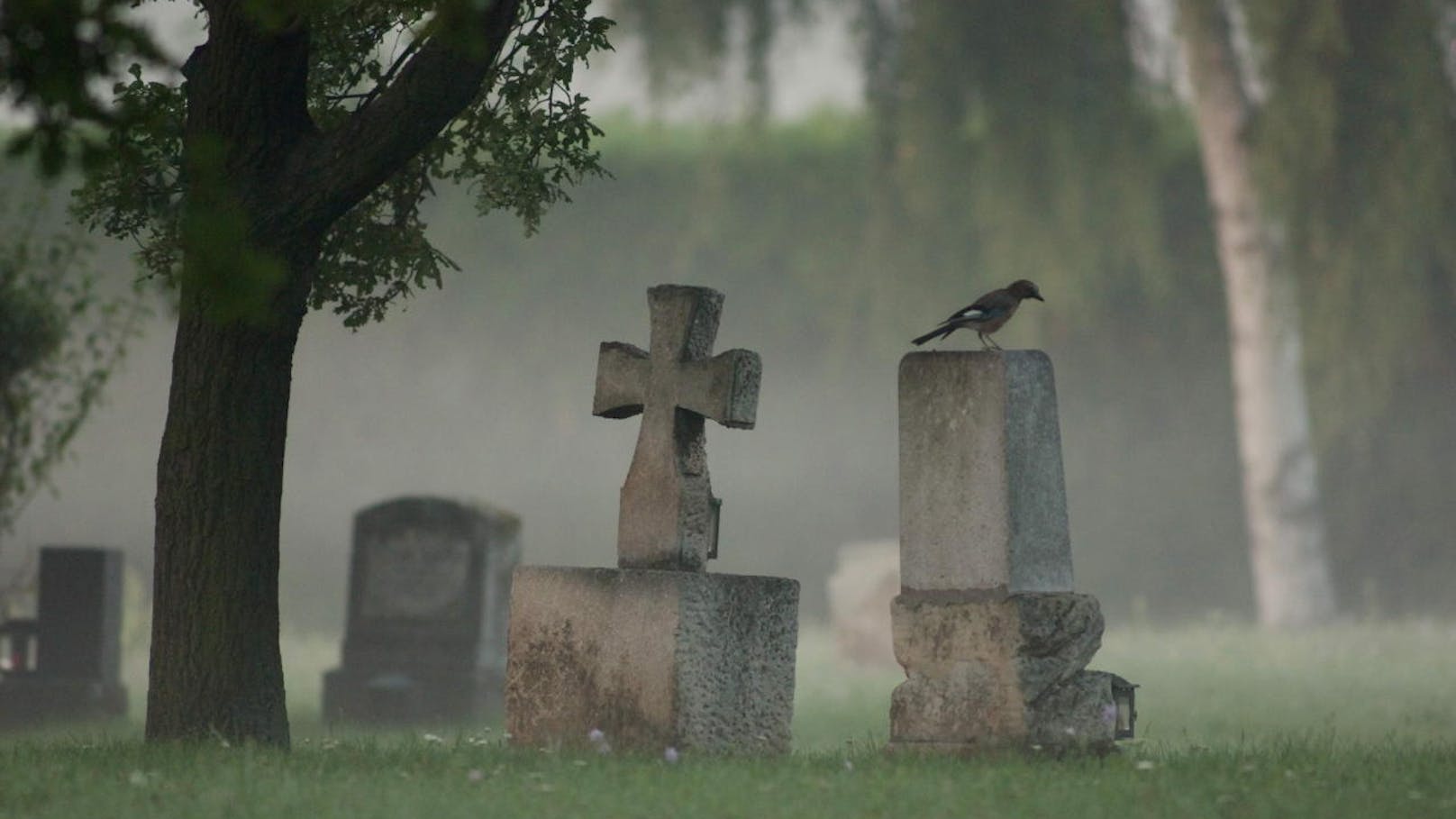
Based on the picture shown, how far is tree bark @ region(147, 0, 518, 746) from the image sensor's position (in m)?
8.20

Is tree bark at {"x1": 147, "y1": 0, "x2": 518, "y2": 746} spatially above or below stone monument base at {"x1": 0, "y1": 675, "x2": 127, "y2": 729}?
above

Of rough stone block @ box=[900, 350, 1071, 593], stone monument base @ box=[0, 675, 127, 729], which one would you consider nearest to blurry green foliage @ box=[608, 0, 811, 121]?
stone monument base @ box=[0, 675, 127, 729]

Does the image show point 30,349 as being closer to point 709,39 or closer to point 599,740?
point 599,740

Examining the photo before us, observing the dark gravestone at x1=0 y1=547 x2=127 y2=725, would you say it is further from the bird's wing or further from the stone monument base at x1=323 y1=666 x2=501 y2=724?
the bird's wing

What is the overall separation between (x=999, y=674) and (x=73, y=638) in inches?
342

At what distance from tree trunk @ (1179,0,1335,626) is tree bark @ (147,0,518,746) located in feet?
46.4

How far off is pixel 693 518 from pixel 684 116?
1485 cm

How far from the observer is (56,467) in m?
26.5

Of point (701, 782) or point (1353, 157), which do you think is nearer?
point (701, 782)

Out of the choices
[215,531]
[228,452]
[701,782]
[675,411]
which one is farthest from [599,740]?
[228,452]

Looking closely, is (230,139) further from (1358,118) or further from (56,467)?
(56,467)

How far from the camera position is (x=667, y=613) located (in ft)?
27.5

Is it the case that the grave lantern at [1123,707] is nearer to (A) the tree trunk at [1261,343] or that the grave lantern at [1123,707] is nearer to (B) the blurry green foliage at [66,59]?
(B) the blurry green foliage at [66,59]

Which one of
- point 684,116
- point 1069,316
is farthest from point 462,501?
point 1069,316
